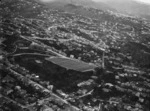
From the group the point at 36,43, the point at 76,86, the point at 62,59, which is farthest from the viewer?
the point at 36,43

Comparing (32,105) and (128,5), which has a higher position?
(128,5)

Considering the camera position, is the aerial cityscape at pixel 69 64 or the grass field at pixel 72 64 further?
the grass field at pixel 72 64

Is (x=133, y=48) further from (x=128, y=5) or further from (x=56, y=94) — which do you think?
(x=128, y=5)

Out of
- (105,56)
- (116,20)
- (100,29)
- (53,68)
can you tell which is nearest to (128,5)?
(116,20)

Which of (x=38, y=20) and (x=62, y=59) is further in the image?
(x=38, y=20)

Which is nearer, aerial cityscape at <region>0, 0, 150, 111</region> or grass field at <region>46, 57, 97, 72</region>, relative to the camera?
aerial cityscape at <region>0, 0, 150, 111</region>

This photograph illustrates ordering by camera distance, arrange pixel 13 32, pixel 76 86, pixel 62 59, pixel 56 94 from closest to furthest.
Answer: pixel 56 94 < pixel 76 86 < pixel 62 59 < pixel 13 32
